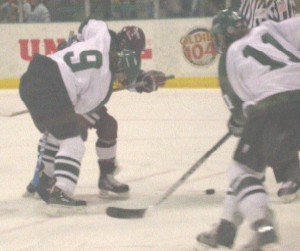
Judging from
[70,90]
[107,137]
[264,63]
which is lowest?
[107,137]

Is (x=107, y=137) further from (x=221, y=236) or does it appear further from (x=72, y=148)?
(x=221, y=236)

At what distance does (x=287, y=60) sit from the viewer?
269cm

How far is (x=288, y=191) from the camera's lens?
12.1 ft

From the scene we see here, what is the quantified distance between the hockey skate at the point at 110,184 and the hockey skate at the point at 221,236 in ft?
3.61

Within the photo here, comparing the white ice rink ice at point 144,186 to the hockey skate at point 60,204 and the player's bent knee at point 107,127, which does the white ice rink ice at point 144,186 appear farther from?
the player's bent knee at point 107,127

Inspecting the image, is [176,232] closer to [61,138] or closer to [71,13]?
[61,138]

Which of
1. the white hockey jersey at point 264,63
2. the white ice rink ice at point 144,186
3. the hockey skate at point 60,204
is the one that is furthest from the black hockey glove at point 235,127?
the hockey skate at point 60,204

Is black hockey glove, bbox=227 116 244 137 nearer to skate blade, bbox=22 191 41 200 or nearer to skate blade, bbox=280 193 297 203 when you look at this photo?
skate blade, bbox=280 193 297 203

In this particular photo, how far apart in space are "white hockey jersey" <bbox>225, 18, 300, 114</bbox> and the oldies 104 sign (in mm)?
5160

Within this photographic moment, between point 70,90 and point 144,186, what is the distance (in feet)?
2.54

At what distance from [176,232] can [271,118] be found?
2.49ft

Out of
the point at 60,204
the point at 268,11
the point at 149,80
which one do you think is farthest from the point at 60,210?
the point at 268,11

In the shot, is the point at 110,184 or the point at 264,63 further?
the point at 110,184

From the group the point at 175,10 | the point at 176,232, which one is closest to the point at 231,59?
the point at 176,232
